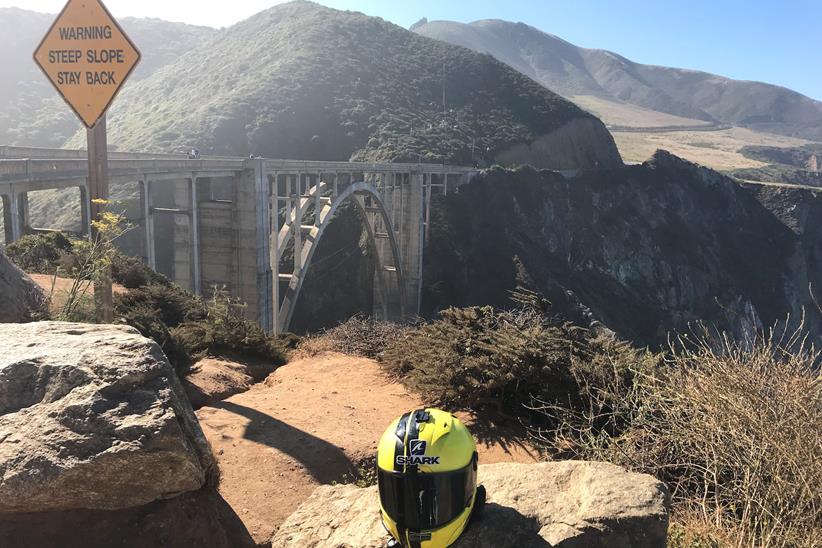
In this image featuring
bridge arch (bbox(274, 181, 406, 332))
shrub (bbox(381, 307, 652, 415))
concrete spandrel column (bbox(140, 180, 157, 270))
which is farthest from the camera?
bridge arch (bbox(274, 181, 406, 332))

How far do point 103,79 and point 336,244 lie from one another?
38.2 m

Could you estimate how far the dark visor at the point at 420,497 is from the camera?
2.82 m

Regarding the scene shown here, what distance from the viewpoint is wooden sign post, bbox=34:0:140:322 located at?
4.81 m

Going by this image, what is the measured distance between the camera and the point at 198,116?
5225 cm

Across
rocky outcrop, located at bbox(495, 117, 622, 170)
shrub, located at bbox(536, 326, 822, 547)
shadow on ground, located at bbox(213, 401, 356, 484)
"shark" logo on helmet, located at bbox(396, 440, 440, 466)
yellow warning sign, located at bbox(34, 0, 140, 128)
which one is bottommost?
shadow on ground, located at bbox(213, 401, 356, 484)

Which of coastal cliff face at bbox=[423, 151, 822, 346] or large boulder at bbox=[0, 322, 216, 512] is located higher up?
large boulder at bbox=[0, 322, 216, 512]

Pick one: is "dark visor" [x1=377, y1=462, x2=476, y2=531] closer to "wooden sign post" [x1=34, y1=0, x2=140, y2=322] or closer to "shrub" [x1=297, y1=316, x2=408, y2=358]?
"wooden sign post" [x1=34, y1=0, x2=140, y2=322]

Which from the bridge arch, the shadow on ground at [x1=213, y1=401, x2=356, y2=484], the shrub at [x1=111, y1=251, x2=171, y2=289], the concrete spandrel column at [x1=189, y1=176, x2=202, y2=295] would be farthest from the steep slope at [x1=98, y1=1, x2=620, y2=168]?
the shadow on ground at [x1=213, y1=401, x2=356, y2=484]

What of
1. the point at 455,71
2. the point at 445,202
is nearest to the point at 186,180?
the point at 445,202

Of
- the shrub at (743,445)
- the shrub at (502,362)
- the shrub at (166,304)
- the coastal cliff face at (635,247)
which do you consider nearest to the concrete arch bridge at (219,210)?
the shrub at (166,304)

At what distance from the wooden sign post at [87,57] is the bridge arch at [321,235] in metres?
15.9

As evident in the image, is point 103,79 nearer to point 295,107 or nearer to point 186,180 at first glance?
point 186,180

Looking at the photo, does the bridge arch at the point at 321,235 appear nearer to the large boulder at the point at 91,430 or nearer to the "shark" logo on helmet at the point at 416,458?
the large boulder at the point at 91,430

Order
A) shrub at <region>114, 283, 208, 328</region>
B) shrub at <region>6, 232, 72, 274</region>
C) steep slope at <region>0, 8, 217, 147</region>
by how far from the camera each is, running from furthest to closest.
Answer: steep slope at <region>0, 8, 217, 147</region> < shrub at <region>6, 232, 72, 274</region> < shrub at <region>114, 283, 208, 328</region>
